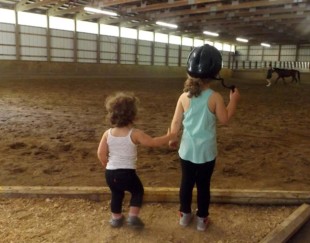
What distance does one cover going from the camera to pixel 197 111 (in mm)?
2281

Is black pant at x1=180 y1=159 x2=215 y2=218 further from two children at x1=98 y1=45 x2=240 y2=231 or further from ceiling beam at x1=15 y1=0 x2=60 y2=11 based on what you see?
ceiling beam at x1=15 y1=0 x2=60 y2=11

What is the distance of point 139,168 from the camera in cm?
397

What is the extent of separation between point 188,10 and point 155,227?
19.8 metres

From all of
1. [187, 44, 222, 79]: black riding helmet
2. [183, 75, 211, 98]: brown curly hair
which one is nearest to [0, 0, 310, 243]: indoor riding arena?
[183, 75, 211, 98]: brown curly hair

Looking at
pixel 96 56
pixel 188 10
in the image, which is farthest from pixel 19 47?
pixel 188 10

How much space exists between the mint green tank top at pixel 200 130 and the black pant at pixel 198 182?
0.06m

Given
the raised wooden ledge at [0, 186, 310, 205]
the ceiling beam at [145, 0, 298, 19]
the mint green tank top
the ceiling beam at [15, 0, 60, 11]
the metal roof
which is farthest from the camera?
the ceiling beam at [15, 0, 60, 11]

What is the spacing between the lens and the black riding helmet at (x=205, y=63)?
222 cm

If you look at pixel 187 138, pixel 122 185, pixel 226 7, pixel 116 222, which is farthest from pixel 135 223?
pixel 226 7

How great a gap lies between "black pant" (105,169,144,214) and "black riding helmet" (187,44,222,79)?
2.69ft

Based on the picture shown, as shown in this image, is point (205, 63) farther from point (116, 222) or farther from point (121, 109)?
point (116, 222)

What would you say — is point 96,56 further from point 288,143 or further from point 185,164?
point 185,164

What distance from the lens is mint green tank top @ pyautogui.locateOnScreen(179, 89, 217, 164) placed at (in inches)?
89.3

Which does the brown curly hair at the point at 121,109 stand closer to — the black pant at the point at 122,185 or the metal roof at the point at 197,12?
the black pant at the point at 122,185
